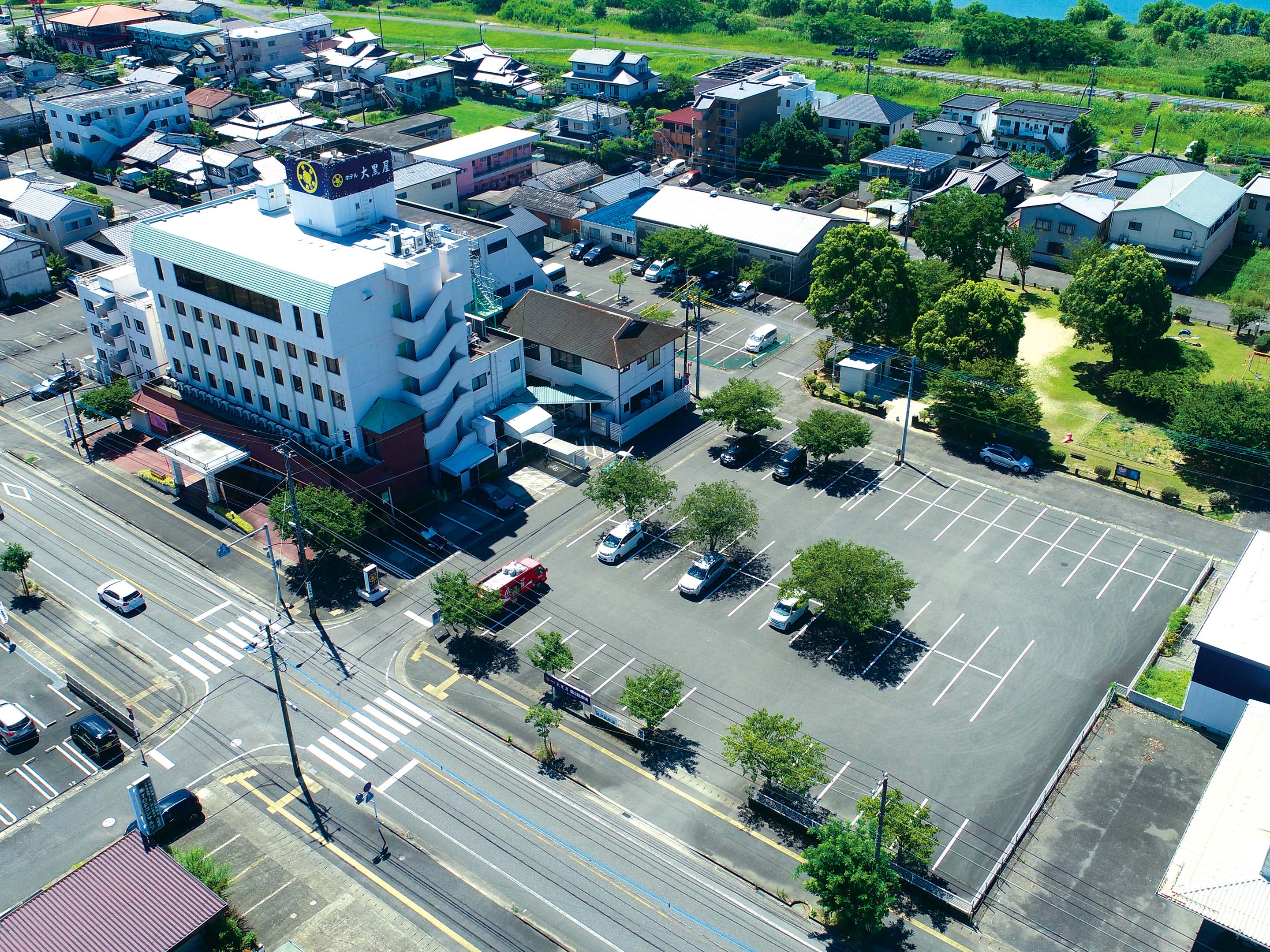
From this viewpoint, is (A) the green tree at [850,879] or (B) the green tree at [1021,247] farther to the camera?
(B) the green tree at [1021,247]

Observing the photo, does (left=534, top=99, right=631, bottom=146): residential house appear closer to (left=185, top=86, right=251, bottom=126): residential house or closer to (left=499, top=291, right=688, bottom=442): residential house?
(left=185, top=86, right=251, bottom=126): residential house

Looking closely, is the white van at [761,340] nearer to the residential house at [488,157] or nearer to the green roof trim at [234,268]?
the green roof trim at [234,268]

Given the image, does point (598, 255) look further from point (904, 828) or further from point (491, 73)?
point (491, 73)

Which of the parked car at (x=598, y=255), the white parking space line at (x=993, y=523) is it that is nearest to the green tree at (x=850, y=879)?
the white parking space line at (x=993, y=523)

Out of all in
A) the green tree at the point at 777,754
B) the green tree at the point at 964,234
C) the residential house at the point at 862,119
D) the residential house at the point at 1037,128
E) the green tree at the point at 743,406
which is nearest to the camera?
the green tree at the point at 777,754

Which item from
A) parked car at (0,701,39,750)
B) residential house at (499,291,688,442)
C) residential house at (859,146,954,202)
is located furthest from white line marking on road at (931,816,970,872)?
residential house at (859,146,954,202)

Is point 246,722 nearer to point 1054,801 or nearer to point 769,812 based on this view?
point 769,812
